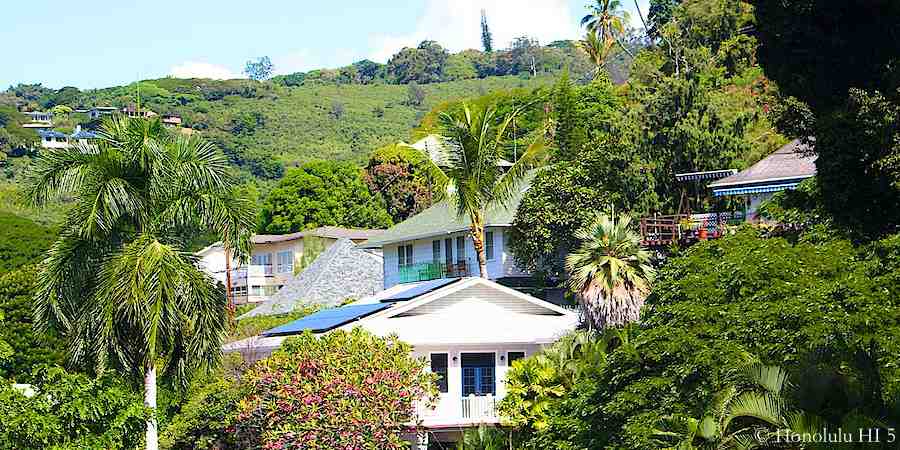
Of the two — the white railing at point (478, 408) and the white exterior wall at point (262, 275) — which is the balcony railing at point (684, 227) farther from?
the white exterior wall at point (262, 275)

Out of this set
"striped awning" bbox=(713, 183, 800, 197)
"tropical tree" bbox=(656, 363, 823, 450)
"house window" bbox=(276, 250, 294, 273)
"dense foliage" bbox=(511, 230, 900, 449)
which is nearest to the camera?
"tropical tree" bbox=(656, 363, 823, 450)

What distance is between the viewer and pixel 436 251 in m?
54.2

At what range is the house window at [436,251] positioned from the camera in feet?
177

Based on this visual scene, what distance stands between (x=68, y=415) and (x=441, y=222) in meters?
36.3

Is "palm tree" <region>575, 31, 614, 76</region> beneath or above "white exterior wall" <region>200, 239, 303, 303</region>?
above

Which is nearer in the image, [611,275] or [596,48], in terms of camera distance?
[611,275]

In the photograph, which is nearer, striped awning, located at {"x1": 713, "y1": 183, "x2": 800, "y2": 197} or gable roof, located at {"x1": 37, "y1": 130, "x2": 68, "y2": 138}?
striped awning, located at {"x1": 713, "y1": 183, "x2": 800, "y2": 197}

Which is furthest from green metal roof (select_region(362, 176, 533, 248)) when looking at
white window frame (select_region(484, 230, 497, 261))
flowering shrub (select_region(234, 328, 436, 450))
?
flowering shrub (select_region(234, 328, 436, 450))

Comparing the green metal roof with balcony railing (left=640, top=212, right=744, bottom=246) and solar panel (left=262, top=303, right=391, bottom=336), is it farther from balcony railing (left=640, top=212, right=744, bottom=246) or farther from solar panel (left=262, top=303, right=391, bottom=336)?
solar panel (left=262, top=303, right=391, bottom=336)

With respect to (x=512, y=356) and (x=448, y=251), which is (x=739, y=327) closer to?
(x=512, y=356)

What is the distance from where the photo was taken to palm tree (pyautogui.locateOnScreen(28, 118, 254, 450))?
24.9 metres

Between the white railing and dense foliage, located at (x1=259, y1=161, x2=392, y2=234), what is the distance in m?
51.5

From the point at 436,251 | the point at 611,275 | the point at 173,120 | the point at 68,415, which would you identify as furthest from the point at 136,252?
the point at 173,120

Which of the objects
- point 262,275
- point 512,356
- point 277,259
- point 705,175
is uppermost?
point 705,175
